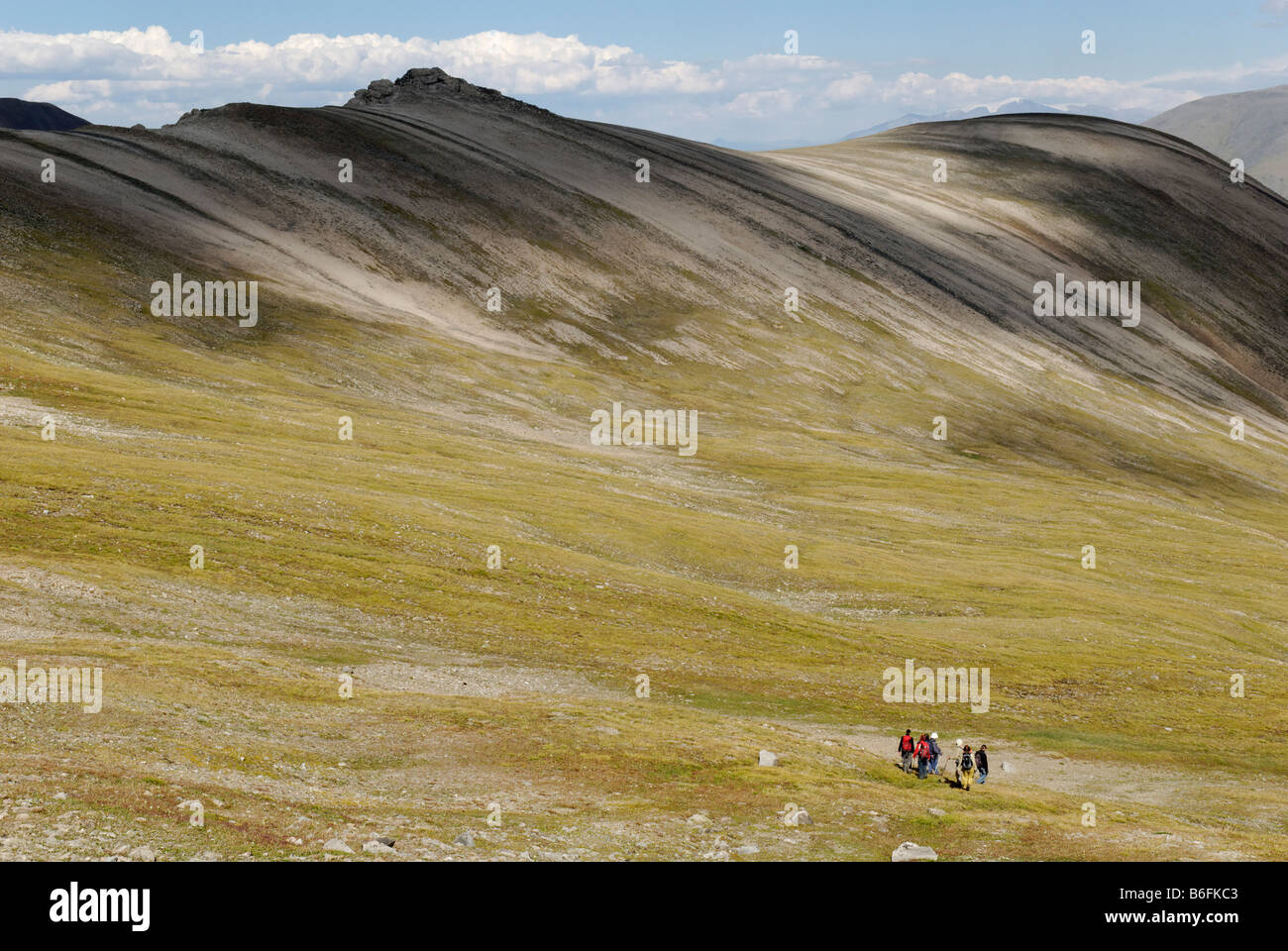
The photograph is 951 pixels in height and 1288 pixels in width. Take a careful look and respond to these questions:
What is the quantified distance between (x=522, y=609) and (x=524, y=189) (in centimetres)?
12946

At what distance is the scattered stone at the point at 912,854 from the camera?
3142 centimetres

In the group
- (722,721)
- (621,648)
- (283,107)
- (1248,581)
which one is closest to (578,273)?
(283,107)

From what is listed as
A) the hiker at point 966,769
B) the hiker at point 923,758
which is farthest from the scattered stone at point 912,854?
the hiker at point 923,758

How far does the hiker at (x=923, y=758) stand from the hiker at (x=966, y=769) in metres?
1.43

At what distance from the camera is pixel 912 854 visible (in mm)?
31578

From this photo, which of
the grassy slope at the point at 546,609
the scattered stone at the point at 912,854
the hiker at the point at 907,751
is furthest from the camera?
the hiker at the point at 907,751

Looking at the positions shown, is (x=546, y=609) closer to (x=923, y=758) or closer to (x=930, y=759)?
(x=923, y=758)

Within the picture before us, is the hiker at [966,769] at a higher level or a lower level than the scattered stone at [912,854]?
lower

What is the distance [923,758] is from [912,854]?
40.0 feet

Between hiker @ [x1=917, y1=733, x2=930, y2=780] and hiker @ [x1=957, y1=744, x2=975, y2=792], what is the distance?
1.43m

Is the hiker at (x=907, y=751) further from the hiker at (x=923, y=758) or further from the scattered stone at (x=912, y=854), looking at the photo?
the scattered stone at (x=912, y=854)

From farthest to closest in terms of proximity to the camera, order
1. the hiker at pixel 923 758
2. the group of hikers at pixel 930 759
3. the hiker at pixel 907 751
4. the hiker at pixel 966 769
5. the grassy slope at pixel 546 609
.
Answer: the hiker at pixel 907 751 < the hiker at pixel 923 758 < the group of hikers at pixel 930 759 < the hiker at pixel 966 769 < the grassy slope at pixel 546 609

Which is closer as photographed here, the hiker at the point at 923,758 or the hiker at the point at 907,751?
the hiker at the point at 923,758
